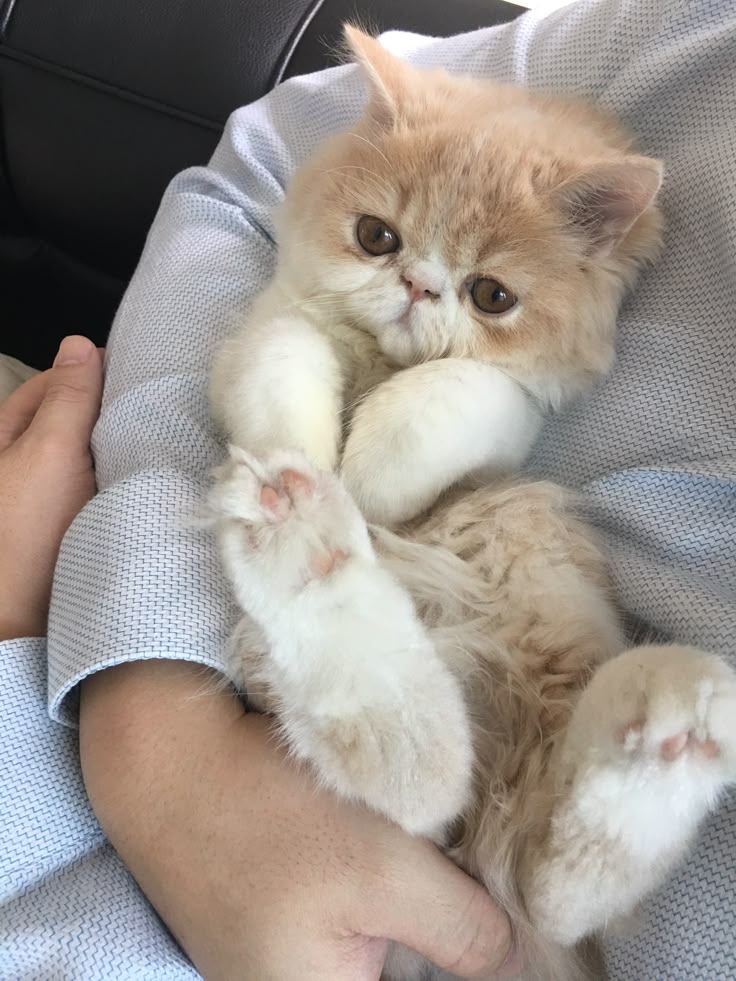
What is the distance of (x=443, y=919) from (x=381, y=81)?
0.97m

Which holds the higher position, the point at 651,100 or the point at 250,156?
the point at 651,100

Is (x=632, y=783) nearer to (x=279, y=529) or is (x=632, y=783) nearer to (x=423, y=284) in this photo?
(x=279, y=529)

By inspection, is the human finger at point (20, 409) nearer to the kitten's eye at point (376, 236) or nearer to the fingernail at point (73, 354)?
the fingernail at point (73, 354)

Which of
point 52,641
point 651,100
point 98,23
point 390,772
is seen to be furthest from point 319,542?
point 98,23

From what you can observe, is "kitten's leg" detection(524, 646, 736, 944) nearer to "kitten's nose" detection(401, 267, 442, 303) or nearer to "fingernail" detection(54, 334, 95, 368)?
"kitten's nose" detection(401, 267, 442, 303)

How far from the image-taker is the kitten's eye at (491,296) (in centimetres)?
90

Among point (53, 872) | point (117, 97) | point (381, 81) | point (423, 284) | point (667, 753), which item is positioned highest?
point (381, 81)

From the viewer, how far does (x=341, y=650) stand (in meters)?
0.70

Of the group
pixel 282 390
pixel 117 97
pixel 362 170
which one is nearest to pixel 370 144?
pixel 362 170

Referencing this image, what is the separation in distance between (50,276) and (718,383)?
6.16 ft

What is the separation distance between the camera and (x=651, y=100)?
37.9 inches

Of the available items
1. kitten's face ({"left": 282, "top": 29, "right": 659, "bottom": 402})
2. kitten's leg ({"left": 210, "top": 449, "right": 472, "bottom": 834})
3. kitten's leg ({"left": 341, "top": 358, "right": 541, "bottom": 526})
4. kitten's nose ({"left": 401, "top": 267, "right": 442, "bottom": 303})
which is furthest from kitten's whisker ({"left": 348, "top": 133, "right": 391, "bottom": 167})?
kitten's leg ({"left": 210, "top": 449, "right": 472, "bottom": 834})

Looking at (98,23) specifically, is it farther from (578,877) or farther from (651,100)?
(578,877)

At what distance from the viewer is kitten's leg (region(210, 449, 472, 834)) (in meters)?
0.69
